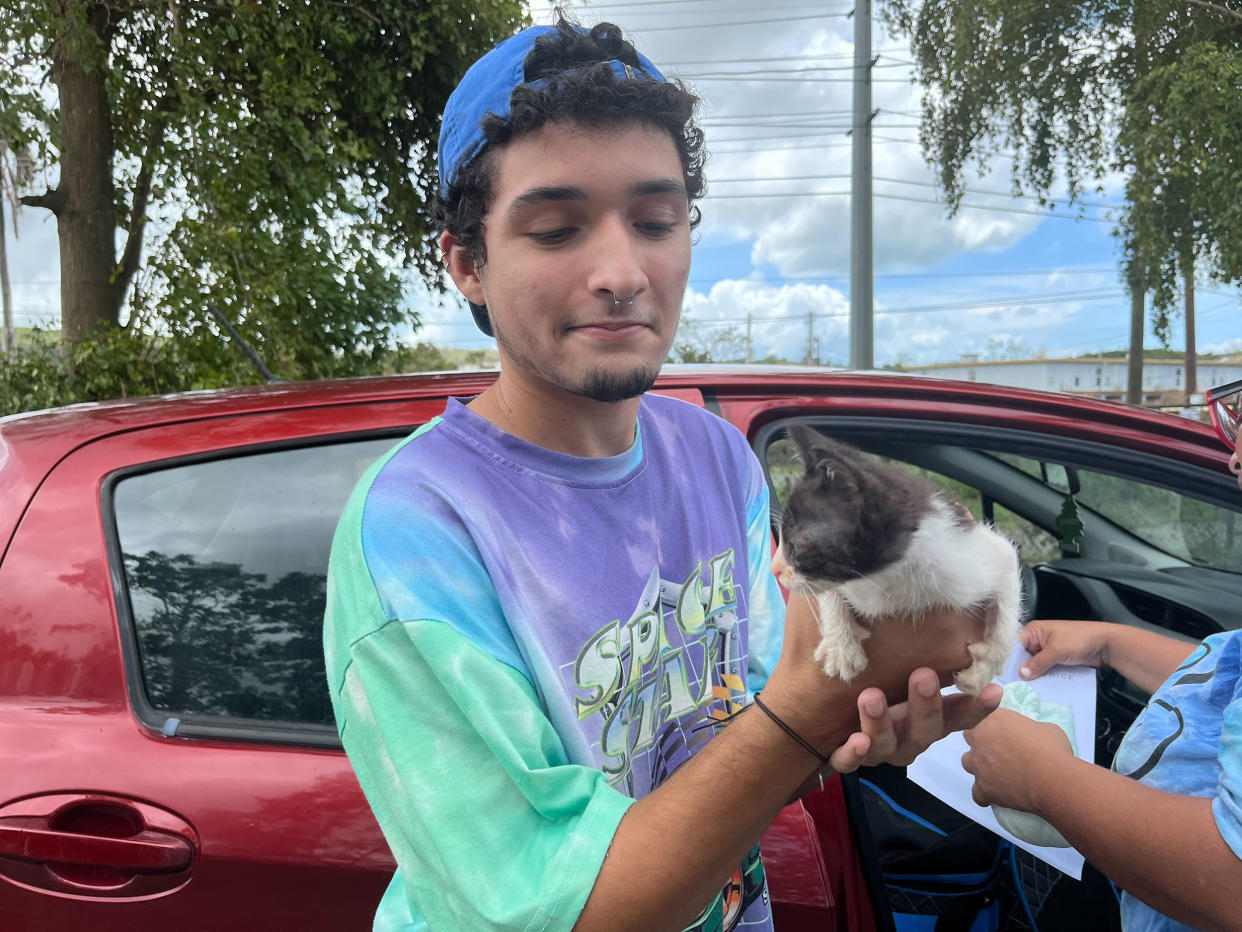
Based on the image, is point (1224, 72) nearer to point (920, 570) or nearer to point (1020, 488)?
point (1020, 488)

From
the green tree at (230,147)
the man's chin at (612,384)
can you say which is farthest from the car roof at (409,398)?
the green tree at (230,147)

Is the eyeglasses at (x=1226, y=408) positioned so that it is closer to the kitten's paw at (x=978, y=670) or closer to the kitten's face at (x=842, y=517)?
the kitten's paw at (x=978, y=670)

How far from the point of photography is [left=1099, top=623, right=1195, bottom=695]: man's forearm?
195cm

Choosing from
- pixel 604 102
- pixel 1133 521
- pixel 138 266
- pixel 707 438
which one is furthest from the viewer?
pixel 138 266

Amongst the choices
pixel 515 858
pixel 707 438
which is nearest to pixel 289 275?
pixel 707 438

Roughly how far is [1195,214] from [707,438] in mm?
12422

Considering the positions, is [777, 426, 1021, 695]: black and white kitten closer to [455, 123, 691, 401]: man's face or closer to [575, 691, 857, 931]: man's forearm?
[575, 691, 857, 931]: man's forearm

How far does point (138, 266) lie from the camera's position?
28.2 ft

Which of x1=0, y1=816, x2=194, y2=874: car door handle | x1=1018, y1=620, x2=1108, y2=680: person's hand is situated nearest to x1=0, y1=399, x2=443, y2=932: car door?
x1=0, y1=816, x2=194, y2=874: car door handle

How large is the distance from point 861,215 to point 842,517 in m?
12.3

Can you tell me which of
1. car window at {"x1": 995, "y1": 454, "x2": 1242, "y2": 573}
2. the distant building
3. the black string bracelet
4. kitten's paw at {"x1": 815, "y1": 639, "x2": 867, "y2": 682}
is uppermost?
kitten's paw at {"x1": 815, "y1": 639, "x2": 867, "y2": 682}

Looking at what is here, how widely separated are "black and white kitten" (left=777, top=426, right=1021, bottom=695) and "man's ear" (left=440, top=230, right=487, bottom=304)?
639 millimetres

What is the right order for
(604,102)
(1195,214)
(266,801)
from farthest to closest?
(1195,214), (266,801), (604,102)

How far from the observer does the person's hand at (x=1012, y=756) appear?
56.7 inches
